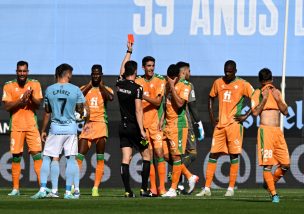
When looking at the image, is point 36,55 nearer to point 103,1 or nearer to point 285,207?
point 103,1

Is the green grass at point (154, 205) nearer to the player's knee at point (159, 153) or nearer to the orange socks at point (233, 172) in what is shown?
the orange socks at point (233, 172)

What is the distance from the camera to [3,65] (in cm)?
2523

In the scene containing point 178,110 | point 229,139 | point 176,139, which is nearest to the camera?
point 176,139

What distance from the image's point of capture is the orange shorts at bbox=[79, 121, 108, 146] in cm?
2200

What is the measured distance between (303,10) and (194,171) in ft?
13.0

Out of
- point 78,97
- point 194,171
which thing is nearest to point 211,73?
point 194,171

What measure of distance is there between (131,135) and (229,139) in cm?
243

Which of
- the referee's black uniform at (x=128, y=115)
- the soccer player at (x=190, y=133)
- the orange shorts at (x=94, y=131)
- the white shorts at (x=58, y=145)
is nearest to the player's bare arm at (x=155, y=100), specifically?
the referee's black uniform at (x=128, y=115)

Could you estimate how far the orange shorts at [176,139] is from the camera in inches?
845

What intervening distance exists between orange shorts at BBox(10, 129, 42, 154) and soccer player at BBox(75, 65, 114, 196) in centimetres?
78

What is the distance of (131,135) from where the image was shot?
2034 centimetres

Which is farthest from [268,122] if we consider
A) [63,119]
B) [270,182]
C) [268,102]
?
[63,119]

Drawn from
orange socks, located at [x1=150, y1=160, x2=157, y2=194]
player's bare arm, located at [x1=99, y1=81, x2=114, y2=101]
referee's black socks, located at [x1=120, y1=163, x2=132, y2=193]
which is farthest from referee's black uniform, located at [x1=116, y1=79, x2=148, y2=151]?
player's bare arm, located at [x1=99, y1=81, x2=114, y2=101]

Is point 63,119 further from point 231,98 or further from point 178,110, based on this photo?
point 231,98
